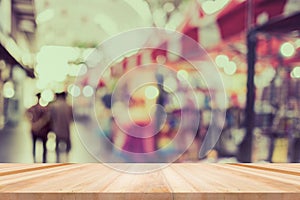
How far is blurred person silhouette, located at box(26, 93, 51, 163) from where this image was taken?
239 centimetres

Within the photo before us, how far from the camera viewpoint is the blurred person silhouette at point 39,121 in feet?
7.83

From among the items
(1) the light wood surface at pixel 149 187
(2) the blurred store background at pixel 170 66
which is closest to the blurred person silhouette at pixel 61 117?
(2) the blurred store background at pixel 170 66

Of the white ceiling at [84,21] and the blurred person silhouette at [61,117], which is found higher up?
the white ceiling at [84,21]

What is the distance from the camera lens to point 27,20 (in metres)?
2.39

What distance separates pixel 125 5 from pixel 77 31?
346mm

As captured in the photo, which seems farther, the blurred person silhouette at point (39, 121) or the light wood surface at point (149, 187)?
the blurred person silhouette at point (39, 121)

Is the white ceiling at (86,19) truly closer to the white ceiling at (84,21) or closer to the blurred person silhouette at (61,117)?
the white ceiling at (84,21)

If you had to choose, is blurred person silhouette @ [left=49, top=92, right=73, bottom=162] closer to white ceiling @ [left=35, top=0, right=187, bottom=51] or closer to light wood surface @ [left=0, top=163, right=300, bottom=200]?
white ceiling @ [left=35, top=0, right=187, bottom=51]

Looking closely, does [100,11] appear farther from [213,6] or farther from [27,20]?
[213,6]

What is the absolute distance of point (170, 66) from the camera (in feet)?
7.88

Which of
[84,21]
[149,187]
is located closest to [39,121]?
[84,21]

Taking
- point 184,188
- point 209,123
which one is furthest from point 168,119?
point 184,188

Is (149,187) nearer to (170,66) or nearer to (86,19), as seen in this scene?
(170,66)

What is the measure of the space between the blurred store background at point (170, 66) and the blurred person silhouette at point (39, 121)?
3 centimetres
